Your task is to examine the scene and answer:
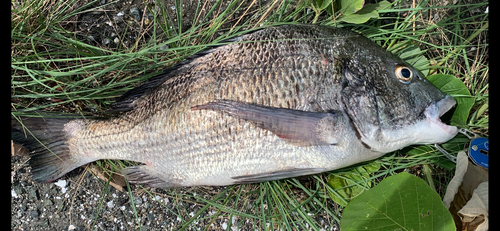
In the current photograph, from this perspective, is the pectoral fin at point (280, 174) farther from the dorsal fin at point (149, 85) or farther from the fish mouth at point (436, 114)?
the dorsal fin at point (149, 85)

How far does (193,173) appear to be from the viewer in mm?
1870

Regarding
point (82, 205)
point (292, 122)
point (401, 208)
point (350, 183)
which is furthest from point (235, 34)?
point (82, 205)

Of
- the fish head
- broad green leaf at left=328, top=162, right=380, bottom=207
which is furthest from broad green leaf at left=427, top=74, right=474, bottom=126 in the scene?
broad green leaf at left=328, top=162, right=380, bottom=207

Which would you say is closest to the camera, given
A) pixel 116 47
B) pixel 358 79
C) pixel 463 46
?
pixel 358 79

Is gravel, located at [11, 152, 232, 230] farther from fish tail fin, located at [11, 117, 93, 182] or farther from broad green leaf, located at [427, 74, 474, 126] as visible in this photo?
broad green leaf, located at [427, 74, 474, 126]

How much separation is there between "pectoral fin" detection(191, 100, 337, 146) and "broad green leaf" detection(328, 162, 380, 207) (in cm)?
55

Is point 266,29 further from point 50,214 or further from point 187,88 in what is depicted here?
point 50,214

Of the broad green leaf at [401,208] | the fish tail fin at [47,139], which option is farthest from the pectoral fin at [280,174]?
the fish tail fin at [47,139]

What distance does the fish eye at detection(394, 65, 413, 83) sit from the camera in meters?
1.71

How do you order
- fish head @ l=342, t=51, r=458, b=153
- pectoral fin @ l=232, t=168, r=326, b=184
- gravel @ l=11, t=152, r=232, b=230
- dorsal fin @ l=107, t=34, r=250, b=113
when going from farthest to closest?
gravel @ l=11, t=152, r=232, b=230 → dorsal fin @ l=107, t=34, r=250, b=113 → pectoral fin @ l=232, t=168, r=326, b=184 → fish head @ l=342, t=51, r=458, b=153

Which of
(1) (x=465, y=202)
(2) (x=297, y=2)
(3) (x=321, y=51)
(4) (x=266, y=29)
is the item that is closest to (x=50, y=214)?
(4) (x=266, y=29)

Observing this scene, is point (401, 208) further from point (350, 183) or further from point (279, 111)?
point (279, 111)

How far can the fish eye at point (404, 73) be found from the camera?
171 cm
